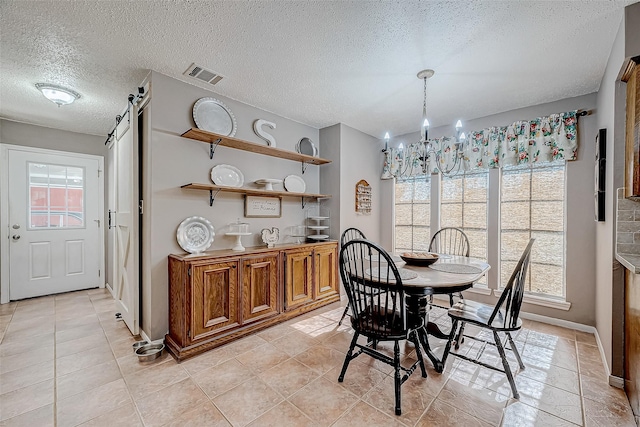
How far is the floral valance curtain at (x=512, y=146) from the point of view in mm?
2902

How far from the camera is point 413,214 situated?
4.22 meters

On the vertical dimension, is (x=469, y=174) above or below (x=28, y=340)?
above

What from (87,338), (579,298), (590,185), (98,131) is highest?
(98,131)

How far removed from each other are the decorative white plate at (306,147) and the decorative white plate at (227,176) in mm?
1019

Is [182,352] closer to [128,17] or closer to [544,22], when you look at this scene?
[128,17]

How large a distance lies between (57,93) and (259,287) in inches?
112

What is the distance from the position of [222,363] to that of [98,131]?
4.16 metres

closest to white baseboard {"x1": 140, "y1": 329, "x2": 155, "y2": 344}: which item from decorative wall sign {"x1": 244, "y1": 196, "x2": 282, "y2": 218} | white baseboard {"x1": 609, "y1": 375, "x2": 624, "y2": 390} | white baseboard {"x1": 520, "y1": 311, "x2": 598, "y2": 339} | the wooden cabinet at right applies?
the wooden cabinet at right

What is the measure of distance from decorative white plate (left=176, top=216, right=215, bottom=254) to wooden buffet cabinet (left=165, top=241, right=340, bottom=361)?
0.48ft

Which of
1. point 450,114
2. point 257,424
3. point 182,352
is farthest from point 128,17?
point 450,114

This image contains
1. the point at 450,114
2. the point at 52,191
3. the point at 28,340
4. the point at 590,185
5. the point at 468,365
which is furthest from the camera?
the point at 52,191

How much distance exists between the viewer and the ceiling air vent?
7.79ft

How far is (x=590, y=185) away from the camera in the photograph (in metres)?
2.81

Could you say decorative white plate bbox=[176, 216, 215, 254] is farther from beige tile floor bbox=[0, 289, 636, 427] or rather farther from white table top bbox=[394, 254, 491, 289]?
A: white table top bbox=[394, 254, 491, 289]
